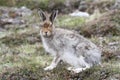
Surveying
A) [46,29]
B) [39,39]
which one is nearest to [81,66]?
[46,29]

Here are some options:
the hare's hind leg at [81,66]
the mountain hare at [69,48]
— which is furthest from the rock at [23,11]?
the hare's hind leg at [81,66]

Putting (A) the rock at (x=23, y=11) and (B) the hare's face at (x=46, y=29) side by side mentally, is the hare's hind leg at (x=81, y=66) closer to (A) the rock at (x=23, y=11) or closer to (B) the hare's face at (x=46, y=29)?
(B) the hare's face at (x=46, y=29)

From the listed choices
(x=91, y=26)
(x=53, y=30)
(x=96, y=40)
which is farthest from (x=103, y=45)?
(x=53, y=30)

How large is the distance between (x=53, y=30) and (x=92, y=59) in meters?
1.16

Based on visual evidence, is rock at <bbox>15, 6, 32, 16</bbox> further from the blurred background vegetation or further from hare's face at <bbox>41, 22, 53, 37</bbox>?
hare's face at <bbox>41, 22, 53, 37</bbox>

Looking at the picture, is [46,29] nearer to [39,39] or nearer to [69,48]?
[69,48]

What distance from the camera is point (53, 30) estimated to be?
1107 cm

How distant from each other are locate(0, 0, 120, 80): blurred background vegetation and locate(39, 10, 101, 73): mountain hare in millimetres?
224

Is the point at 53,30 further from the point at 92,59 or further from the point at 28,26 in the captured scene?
the point at 28,26

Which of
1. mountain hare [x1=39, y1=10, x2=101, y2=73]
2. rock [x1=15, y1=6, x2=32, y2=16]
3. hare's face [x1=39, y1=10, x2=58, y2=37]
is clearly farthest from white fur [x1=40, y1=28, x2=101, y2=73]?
rock [x1=15, y1=6, x2=32, y2=16]

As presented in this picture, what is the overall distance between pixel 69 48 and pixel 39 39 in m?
5.95

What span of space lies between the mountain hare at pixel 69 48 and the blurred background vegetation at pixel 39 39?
224 millimetres

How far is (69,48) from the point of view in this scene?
1085 centimetres

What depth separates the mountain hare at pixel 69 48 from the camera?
10.7 meters
